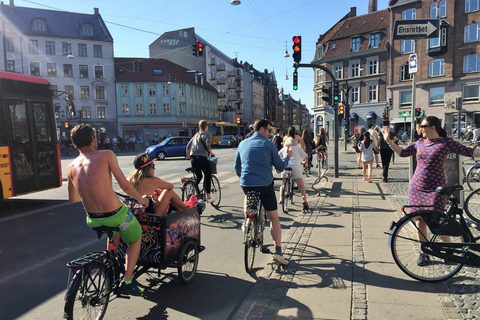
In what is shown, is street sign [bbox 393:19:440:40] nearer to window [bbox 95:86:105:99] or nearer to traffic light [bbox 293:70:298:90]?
traffic light [bbox 293:70:298:90]

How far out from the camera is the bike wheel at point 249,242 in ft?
13.3

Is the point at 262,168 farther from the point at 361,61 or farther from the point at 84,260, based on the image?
the point at 361,61

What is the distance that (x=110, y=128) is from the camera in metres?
52.2

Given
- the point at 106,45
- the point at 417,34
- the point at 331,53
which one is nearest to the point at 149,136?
the point at 106,45

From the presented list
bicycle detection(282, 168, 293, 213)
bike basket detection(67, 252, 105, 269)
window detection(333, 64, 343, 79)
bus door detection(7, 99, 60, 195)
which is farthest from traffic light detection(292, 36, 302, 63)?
window detection(333, 64, 343, 79)

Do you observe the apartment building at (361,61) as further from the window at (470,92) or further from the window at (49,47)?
the window at (49,47)

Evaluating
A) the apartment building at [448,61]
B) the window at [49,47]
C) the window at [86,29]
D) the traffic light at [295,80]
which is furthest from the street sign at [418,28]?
the window at [86,29]

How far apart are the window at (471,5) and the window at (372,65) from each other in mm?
11349

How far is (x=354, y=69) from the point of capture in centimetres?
4744

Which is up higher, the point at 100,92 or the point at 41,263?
the point at 100,92

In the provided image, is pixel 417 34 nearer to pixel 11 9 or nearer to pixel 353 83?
pixel 353 83

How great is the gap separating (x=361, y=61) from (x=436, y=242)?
4697 cm

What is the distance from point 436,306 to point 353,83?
47.9 metres

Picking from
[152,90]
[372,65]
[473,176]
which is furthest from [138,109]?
[473,176]
